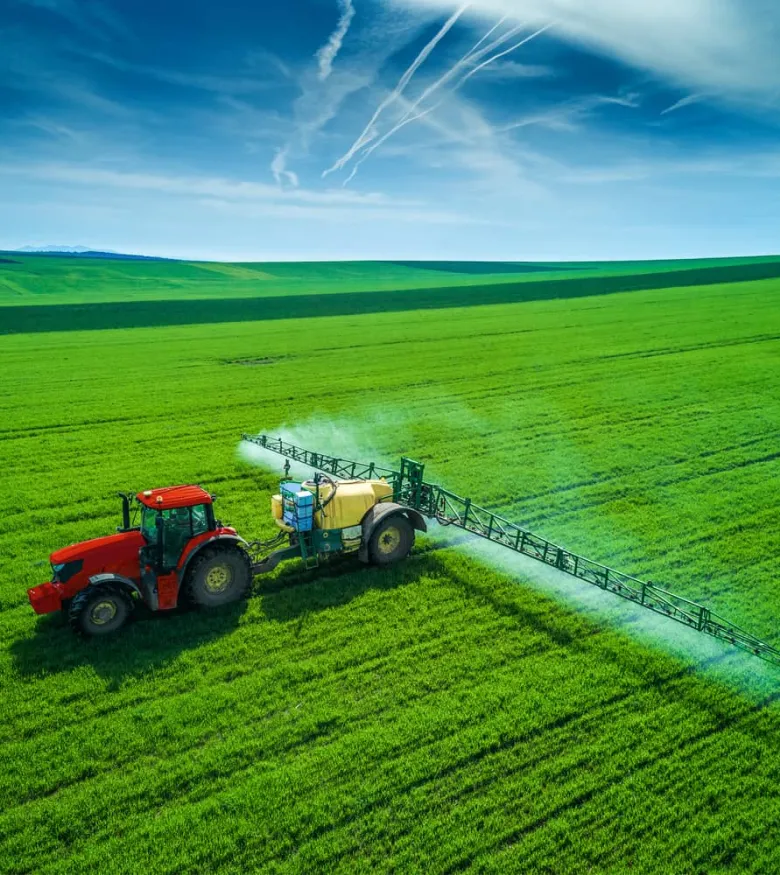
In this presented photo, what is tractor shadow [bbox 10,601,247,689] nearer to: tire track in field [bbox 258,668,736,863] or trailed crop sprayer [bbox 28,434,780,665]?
trailed crop sprayer [bbox 28,434,780,665]

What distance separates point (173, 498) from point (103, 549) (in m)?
1.52

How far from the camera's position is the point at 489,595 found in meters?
13.6

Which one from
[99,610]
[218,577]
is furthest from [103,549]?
[218,577]

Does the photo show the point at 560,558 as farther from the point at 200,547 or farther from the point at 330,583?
the point at 200,547

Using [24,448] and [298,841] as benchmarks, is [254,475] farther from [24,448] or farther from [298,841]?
[298,841]

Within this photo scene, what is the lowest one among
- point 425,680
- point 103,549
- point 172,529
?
point 425,680

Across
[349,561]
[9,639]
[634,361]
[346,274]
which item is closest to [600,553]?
[349,561]

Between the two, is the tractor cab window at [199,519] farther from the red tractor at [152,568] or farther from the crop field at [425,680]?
the crop field at [425,680]

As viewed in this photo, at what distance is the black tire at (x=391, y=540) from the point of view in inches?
570

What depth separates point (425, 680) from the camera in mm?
10789

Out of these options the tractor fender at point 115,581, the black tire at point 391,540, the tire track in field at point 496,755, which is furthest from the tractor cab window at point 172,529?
the tire track in field at point 496,755

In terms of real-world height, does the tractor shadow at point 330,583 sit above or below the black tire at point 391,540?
below

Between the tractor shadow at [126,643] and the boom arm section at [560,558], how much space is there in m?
5.00

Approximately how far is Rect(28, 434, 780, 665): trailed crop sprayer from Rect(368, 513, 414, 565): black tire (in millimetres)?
24
